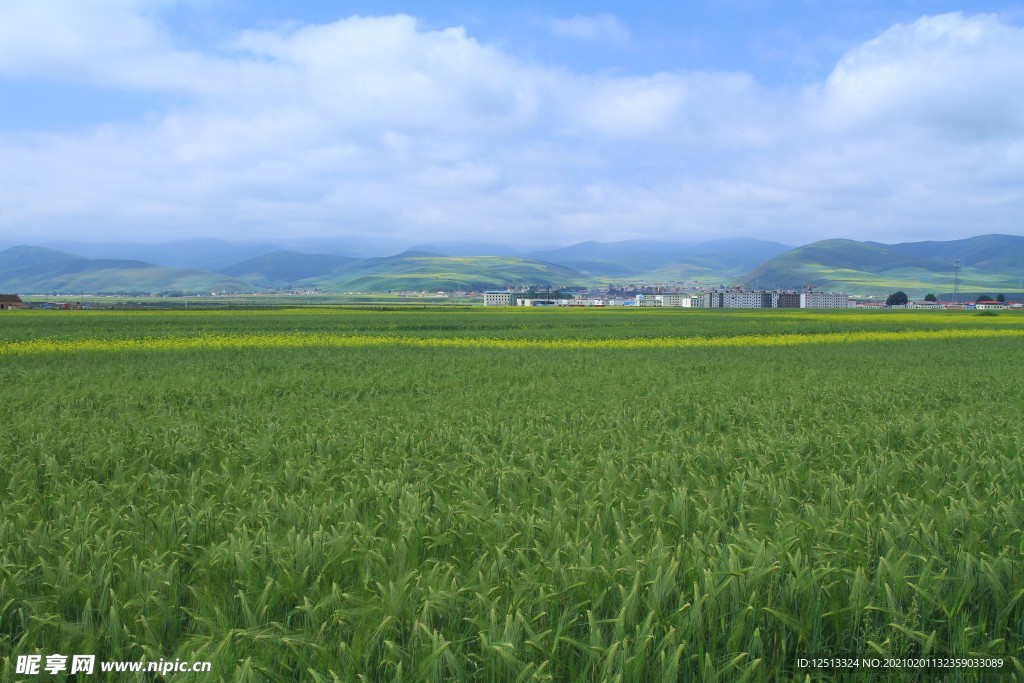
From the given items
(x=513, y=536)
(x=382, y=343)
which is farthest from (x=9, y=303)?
(x=513, y=536)

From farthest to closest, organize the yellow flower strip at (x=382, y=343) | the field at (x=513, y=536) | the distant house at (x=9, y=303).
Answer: the distant house at (x=9, y=303) → the yellow flower strip at (x=382, y=343) → the field at (x=513, y=536)

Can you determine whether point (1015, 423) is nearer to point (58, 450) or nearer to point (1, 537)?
point (1, 537)

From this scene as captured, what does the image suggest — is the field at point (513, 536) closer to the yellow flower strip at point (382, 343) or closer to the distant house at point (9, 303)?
the yellow flower strip at point (382, 343)

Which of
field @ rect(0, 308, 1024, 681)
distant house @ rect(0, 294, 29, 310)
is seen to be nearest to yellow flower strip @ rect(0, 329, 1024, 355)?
field @ rect(0, 308, 1024, 681)

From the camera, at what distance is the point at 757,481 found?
758 centimetres

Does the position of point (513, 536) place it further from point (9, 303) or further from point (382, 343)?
point (9, 303)

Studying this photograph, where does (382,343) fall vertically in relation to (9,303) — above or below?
below

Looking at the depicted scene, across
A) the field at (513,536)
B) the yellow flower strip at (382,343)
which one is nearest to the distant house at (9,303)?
the yellow flower strip at (382,343)

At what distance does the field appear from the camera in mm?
3738

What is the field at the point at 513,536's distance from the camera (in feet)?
12.3

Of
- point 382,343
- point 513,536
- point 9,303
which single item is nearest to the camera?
point 513,536

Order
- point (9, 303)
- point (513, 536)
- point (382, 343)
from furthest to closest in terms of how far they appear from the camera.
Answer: point (9, 303)
point (382, 343)
point (513, 536)

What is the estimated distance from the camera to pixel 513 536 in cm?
524

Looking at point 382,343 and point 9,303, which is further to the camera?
point 9,303
